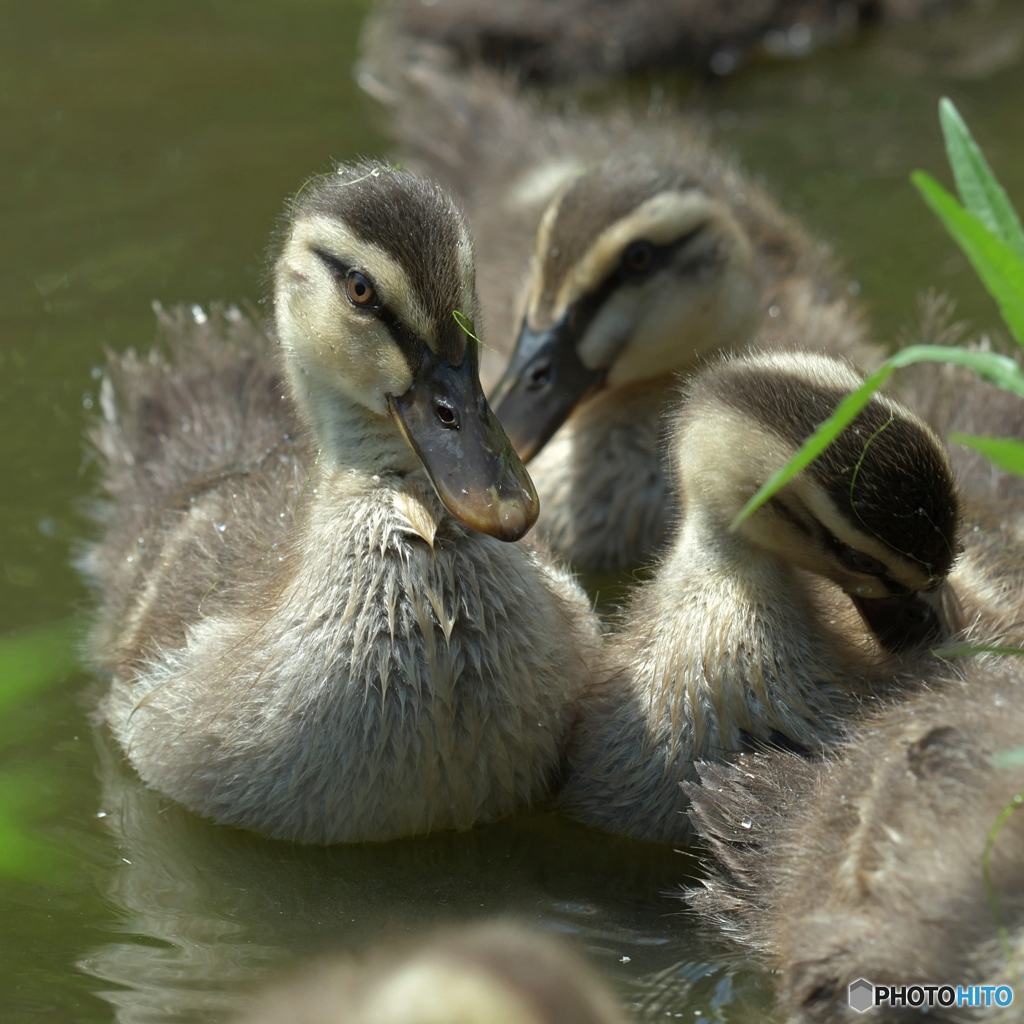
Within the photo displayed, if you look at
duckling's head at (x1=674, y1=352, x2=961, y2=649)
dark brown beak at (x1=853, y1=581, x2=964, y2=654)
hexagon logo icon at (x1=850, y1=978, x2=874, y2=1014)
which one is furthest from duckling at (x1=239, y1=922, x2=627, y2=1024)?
dark brown beak at (x1=853, y1=581, x2=964, y2=654)

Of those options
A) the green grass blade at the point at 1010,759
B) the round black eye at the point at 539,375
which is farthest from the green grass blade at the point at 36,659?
the green grass blade at the point at 1010,759

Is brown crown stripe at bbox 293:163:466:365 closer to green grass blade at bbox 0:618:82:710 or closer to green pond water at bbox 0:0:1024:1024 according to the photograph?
green pond water at bbox 0:0:1024:1024

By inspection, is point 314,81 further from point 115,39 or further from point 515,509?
point 515,509

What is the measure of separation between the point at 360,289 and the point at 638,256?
1.57 m

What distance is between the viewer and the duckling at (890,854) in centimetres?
277

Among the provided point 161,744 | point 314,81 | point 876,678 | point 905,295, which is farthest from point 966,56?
point 161,744

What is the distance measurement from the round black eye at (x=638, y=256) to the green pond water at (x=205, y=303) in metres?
1.30

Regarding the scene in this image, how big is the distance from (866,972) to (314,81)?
5972 millimetres

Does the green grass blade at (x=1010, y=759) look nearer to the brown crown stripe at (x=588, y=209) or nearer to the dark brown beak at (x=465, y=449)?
the dark brown beak at (x=465, y=449)

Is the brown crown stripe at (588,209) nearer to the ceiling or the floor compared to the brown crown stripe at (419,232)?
nearer to the ceiling

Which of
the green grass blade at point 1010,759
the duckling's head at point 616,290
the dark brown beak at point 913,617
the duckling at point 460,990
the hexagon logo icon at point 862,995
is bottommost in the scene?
the hexagon logo icon at point 862,995

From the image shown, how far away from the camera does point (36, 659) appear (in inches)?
178

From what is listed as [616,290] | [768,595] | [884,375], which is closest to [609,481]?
[616,290]

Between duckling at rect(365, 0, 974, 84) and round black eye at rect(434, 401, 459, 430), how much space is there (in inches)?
165
